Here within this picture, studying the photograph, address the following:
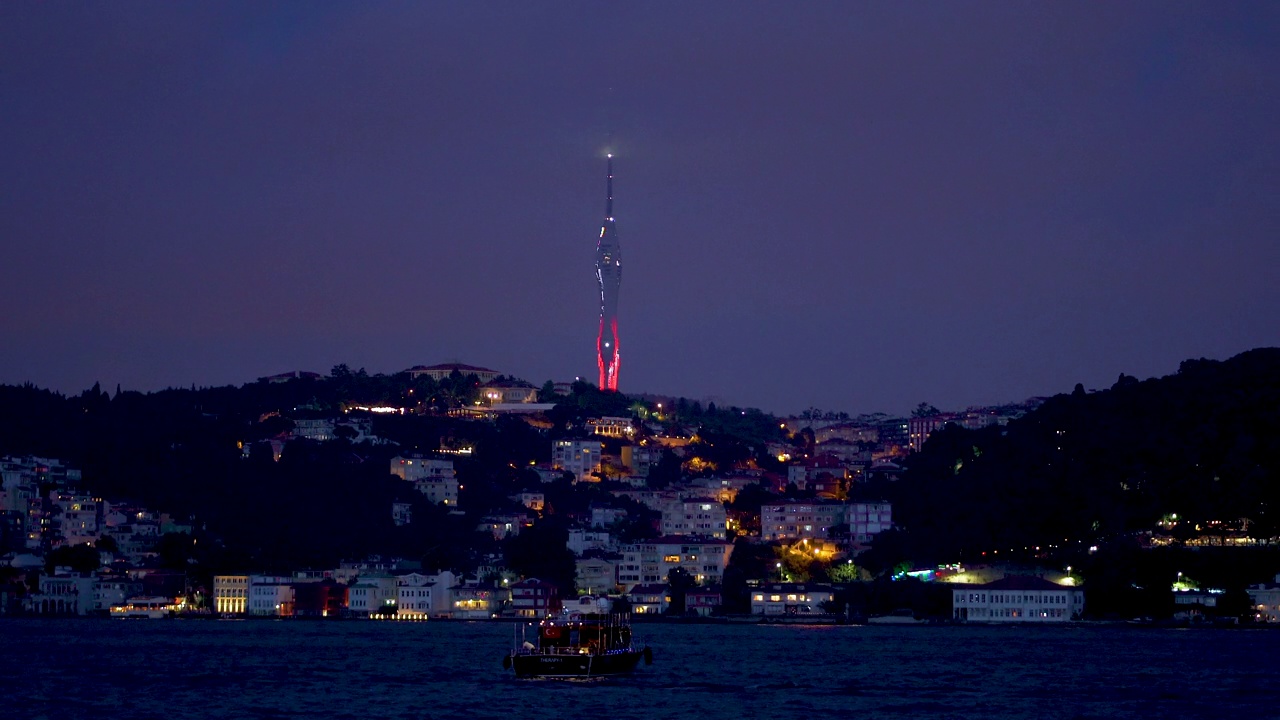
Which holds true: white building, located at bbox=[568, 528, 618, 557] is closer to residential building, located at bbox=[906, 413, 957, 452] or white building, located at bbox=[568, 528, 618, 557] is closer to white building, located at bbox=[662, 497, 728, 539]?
white building, located at bbox=[662, 497, 728, 539]

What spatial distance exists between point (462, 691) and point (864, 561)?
59.8 m

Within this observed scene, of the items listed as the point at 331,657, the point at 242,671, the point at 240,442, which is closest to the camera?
the point at 242,671

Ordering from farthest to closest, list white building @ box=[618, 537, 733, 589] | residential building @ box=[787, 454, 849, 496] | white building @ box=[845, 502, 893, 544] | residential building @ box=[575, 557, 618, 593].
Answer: residential building @ box=[787, 454, 849, 496] → white building @ box=[845, 502, 893, 544] → white building @ box=[618, 537, 733, 589] → residential building @ box=[575, 557, 618, 593]

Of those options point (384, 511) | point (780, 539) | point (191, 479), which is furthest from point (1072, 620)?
point (191, 479)

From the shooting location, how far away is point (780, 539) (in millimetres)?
120062

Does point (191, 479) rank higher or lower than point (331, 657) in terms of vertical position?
higher

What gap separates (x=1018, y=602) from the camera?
8919cm

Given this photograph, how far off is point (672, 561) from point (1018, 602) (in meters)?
29.7

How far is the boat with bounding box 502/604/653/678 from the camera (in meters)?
49.6

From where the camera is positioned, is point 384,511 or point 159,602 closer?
point 159,602

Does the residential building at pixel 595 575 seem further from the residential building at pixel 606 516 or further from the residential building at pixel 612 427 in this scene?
the residential building at pixel 612 427

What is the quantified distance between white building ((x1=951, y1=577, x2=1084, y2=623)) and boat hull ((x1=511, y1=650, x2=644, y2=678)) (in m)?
42.1

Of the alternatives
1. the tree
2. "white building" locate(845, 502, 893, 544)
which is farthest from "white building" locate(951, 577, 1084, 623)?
"white building" locate(845, 502, 893, 544)

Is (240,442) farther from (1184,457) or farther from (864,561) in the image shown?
(1184,457)
